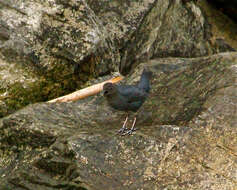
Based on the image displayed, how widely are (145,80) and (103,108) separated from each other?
30.1 inches

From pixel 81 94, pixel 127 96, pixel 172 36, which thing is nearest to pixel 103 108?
pixel 127 96

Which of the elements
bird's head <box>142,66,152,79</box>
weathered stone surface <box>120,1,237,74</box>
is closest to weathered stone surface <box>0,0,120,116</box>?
bird's head <box>142,66,152,79</box>

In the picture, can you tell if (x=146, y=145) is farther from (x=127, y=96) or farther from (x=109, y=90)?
(x=109, y=90)

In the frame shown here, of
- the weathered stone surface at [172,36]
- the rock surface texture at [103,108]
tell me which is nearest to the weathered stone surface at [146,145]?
the rock surface texture at [103,108]

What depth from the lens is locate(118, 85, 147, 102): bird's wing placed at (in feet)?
21.3

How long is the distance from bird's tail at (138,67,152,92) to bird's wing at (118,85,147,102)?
0.11m

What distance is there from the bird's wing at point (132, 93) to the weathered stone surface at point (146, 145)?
0.20 metres

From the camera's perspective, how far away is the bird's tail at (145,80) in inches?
263

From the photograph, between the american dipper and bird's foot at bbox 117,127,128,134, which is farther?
the american dipper

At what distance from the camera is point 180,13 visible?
35.2ft

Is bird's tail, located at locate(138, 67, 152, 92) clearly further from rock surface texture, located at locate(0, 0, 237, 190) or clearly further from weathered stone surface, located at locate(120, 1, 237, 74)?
weathered stone surface, located at locate(120, 1, 237, 74)

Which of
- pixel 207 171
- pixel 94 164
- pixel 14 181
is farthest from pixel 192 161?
pixel 14 181

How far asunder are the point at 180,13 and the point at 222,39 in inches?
69.2

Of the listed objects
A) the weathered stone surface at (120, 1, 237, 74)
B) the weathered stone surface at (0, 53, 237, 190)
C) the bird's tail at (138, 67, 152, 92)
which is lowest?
the weathered stone surface at (0, 53, 237, 190)
